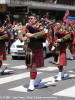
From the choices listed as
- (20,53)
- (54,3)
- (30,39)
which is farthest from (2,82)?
(54,3)

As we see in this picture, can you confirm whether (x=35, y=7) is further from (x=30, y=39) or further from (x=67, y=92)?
(x=67, y=92)

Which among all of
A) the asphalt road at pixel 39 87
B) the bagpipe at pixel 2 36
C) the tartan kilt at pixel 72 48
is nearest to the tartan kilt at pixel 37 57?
the asphalt road at pixel 39 87

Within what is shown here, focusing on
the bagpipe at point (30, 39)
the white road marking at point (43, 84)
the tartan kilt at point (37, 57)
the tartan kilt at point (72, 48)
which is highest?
the bagpipe at point (30, 39)

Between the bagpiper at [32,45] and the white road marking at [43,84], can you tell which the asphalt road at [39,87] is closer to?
the white road marking at [43,84]

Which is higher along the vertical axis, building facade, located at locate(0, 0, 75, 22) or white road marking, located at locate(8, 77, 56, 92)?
white road marking, located at locate(8, 77, 56, 92)

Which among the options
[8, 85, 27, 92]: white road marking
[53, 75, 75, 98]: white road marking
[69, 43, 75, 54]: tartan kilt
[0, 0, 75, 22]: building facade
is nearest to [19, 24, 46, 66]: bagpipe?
[8, 85, 27, 92]: white road marking

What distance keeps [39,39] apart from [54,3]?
4128 cm

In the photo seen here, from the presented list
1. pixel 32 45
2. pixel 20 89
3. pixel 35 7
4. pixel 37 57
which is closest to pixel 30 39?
pixel 32 45

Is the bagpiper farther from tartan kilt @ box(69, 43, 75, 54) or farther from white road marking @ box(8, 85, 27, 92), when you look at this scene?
tartan kilt @ box(69, 43, 75, 54)

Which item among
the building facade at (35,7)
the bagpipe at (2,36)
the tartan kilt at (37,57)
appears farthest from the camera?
the building facade at (35,7)

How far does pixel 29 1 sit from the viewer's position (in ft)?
136

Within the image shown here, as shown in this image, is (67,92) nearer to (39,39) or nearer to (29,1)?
(39,39)

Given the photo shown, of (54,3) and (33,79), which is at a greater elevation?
(33,79)

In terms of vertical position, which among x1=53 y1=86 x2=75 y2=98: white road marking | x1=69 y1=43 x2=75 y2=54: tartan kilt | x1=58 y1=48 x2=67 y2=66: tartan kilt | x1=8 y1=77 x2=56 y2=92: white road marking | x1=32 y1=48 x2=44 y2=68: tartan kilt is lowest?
x1=69 y1=43 x2=75 y2=54: tartan kilt
